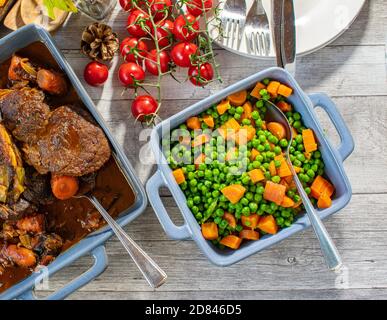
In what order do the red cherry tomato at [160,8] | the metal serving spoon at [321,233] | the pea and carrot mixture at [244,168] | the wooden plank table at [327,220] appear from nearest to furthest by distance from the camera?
the metal serving spoon at [321,233] < the pea and carrot mixture at [244,168] < the red cherry tomato at [160,8] < the wooden plank table at [327,220]

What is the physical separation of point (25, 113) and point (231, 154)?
911 millimetres

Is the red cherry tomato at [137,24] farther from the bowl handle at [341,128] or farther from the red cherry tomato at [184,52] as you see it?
the bowl handle at [341,128]

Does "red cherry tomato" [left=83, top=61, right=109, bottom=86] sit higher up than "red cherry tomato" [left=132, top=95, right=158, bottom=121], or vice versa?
"red cherry tomato" [left=83, top=61, right=109, bottom=86]

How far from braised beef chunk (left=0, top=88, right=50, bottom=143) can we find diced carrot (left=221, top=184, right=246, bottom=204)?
2.78ft

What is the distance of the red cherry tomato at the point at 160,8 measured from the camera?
2357 millimetres

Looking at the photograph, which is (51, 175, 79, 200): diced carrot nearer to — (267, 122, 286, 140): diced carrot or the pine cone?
the pine cone

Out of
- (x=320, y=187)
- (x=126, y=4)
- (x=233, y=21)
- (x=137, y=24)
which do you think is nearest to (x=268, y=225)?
(x=320, y=187)

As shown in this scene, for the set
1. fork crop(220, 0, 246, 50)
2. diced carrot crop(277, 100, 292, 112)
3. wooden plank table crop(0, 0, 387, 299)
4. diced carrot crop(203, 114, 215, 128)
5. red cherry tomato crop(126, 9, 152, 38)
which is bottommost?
wooden plank table crop(0, 0, 387, 299)

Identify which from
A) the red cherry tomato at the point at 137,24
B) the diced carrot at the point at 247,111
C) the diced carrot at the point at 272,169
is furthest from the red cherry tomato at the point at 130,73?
the diced carrot at the point at 272,169

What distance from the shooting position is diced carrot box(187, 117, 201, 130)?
7.60 ft

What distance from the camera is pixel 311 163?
7.57 feet

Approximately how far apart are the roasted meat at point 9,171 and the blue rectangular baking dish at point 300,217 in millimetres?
563

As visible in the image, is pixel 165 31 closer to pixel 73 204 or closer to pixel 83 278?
pixel 73 204

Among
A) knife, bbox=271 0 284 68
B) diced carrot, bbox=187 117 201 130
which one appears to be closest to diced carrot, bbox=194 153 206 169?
diced carrot, bbox=187 117 201 130
